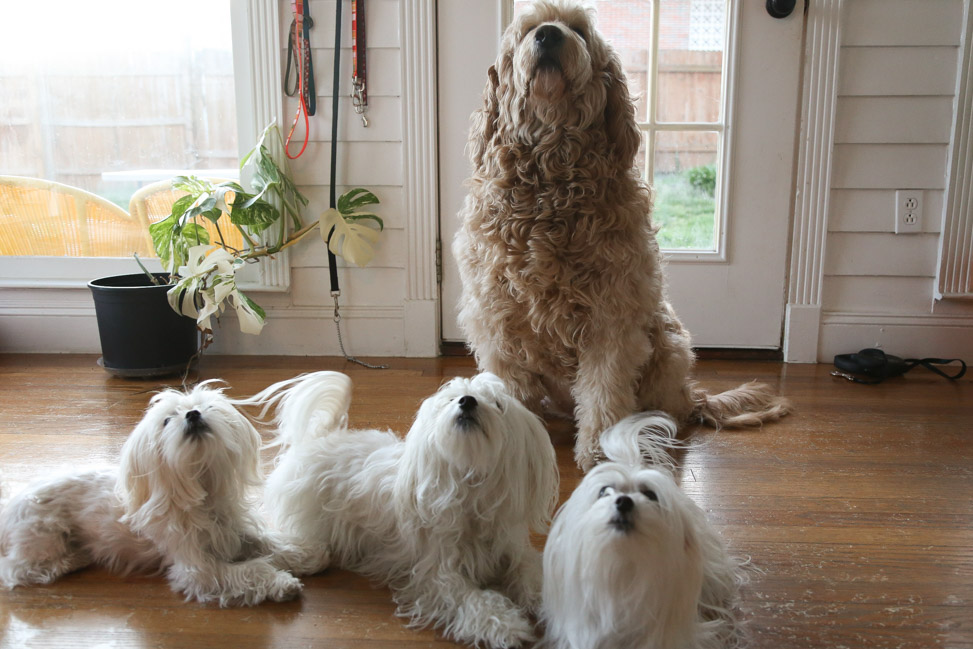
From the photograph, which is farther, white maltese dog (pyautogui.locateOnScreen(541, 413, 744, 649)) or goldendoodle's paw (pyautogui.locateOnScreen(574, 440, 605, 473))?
goldendoodle's paw (pyautogui.locateOnScreen(574, 440, 605, 473))

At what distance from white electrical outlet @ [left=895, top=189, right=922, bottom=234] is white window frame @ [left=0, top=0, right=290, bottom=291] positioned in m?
2.41

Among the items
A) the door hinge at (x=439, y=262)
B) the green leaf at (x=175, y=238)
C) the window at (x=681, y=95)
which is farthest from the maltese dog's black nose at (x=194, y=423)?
the window at (x=681, y=95)

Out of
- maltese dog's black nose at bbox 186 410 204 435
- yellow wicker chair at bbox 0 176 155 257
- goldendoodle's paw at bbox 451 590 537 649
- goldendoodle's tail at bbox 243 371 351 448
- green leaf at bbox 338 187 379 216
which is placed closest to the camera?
goldendoodle's paw at bbox 451 590 537 649

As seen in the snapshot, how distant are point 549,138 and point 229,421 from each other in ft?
3.45

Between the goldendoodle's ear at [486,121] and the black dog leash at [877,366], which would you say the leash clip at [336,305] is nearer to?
the goldendoodle's ear at [486,121]

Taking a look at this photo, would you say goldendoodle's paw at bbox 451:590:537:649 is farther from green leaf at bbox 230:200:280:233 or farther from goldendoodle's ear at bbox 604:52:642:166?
green leaf at bbox 230:200:280:233

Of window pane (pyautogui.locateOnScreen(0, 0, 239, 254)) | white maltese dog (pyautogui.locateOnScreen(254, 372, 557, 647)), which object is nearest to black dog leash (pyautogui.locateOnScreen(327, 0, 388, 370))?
window pane (pyautogui.locateOnScreen(0, 0, 239, 254))

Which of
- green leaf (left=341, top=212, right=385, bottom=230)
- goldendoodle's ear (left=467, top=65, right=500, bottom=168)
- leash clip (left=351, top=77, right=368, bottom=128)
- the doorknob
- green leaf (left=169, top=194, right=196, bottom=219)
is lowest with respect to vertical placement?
green leaf (left=341, top=212, right=385, bottom=230)

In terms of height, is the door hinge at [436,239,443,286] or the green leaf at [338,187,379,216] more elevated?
the green leaf at [338,187,379,216]

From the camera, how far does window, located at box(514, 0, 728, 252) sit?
3.04 metres

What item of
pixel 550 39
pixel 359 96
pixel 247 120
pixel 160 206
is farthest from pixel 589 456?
pixel 160 206

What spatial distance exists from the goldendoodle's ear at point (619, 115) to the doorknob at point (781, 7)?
1243 mm

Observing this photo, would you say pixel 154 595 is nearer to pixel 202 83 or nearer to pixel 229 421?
pixel 229 421

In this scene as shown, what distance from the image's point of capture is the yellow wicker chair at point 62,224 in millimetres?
3363
